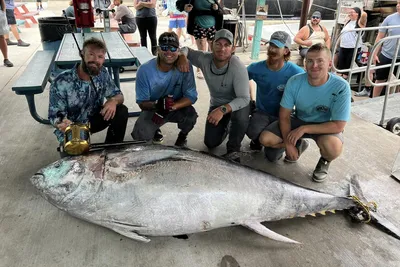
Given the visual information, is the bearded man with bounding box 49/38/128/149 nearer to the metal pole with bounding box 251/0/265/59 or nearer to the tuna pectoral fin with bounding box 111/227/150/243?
the tuna pectoral fin with bounding box 111/227/150/243

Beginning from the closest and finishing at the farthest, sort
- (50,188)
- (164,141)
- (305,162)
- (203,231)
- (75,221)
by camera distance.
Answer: (50,188)
(203,231)
(75,221)
(305,162)
(164,141)

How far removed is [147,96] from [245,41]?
6.61 meters

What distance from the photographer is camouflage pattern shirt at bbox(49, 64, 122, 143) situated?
8.59 feet

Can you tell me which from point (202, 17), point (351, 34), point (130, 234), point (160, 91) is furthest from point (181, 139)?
point (351, 34)

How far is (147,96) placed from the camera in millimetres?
2961

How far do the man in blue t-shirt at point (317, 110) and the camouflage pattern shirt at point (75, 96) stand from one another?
156 cm

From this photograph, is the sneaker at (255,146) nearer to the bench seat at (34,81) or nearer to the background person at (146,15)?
the bench seat at (34,81)

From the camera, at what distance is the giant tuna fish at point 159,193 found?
1993 mm

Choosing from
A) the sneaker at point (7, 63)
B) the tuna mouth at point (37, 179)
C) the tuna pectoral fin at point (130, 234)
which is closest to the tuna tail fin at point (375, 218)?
the tuna pectoral fin at point (130, 234)

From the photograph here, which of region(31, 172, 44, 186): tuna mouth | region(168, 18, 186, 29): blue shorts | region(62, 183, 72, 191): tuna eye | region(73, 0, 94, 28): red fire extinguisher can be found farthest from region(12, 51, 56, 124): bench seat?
region(168, 18, 186, 29): blue shorts

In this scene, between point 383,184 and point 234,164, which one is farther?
point 383,184

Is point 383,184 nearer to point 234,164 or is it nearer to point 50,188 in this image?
point 234,164

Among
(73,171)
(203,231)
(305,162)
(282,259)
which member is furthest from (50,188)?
(305,162)

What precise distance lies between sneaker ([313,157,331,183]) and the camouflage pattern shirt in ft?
6.61
